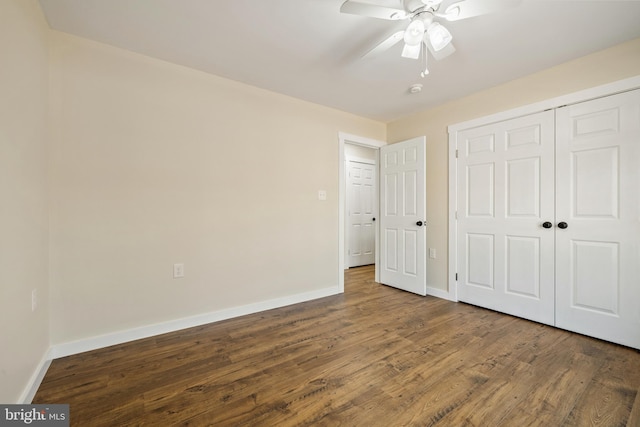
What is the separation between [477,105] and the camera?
9.59 ft

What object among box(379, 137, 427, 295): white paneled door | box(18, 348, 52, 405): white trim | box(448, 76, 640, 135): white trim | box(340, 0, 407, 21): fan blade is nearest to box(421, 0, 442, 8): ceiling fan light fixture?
box(340, 0, 407, 21): fan blade

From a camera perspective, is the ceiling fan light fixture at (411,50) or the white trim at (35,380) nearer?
the white trim at (35,380)

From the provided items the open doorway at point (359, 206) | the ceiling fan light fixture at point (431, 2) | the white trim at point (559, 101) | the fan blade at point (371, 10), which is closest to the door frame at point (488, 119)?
the white trim at point (559, 101)

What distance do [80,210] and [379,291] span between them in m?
3.26

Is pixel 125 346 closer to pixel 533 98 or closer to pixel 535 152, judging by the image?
pixel 535 152

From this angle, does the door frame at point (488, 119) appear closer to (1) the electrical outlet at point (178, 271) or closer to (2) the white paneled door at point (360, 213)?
(2) the white paneled door at point (360, 213)

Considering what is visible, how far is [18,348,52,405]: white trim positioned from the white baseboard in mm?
3624

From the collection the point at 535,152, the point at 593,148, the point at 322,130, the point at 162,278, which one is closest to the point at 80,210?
the point at 162,278

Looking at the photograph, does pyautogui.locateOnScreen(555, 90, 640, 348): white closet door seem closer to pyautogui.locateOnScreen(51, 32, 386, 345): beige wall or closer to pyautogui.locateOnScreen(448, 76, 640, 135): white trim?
pyautogui.locateOnScreen(448, 76, 640, 135): white trim

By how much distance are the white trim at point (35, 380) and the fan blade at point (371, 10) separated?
274 cm

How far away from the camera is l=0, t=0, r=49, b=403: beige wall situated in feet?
4.06

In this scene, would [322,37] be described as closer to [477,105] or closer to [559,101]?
[477,105]

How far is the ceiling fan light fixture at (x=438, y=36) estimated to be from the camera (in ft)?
5.21

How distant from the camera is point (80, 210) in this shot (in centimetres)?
198
